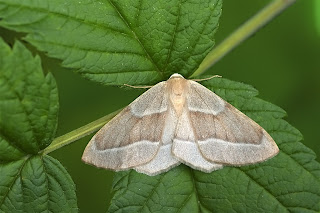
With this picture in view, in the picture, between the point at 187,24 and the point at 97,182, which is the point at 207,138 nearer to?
the point at 187,24

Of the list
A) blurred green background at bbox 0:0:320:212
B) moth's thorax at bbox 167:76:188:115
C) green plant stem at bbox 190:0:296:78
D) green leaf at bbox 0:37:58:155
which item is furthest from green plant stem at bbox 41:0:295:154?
blurred green background at bbox 0:0:320:212

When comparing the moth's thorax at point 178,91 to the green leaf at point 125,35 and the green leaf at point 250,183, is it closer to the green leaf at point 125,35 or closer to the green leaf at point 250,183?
the green leaf at point 125,35

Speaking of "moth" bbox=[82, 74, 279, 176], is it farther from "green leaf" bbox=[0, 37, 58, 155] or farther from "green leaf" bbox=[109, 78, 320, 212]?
"green leaf" bbox=[0, 37, 58, 155]

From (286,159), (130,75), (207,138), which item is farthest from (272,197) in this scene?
(130,75)

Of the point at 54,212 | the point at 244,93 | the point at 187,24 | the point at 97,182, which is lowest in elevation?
the point at 97,182

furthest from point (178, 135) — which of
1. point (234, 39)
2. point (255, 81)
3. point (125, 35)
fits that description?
point (255, 81)
